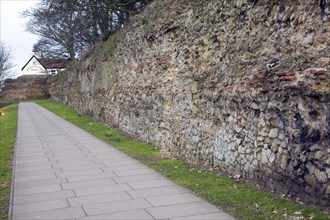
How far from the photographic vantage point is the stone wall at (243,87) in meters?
5.61

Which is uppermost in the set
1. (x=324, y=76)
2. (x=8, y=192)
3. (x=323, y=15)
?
(x=323, y=15)

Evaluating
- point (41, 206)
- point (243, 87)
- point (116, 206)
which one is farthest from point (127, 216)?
point (243, 87)

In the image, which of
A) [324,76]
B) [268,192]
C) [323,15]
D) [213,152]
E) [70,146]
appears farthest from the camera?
[70,146]

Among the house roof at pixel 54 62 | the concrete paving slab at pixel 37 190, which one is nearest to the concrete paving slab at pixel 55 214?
the concrete paving slab at pixel 37 190

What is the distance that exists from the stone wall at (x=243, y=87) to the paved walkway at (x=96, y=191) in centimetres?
114

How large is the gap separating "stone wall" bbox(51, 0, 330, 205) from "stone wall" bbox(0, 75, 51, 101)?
5298 centimetres

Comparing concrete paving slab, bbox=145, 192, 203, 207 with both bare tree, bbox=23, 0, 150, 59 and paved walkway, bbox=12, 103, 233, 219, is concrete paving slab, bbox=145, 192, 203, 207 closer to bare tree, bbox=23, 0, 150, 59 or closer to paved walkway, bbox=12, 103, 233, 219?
paved walkway, bbox=12, 103, 233, 219

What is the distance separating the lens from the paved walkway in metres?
5.77

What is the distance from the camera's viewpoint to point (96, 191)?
7027 mm

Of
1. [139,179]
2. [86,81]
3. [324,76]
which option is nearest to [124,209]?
[139,179]

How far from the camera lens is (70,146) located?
→ 506 inches

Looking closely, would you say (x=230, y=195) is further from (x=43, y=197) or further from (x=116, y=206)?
(x=43, y=197)

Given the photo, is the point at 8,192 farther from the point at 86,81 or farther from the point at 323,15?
the point at 86,81

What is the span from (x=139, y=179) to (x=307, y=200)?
3140mm
